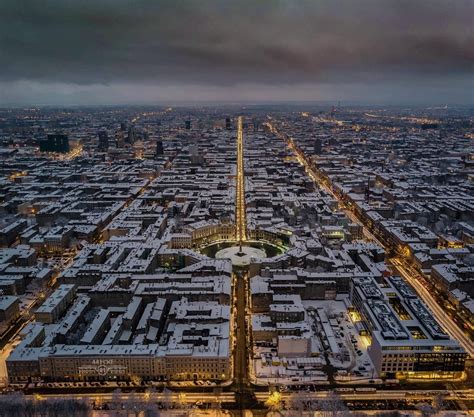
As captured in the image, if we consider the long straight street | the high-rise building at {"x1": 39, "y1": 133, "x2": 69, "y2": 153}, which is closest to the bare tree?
the long straight street

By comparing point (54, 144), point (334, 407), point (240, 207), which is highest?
point (54, 144)

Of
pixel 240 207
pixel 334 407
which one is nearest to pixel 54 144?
pixel 240 207

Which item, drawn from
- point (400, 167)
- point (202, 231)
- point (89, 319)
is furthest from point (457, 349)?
point (400, 167)

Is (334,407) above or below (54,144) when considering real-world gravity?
below

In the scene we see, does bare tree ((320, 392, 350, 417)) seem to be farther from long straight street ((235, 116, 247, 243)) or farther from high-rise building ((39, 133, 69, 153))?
high-rise building ((39, 133, 69, 153))

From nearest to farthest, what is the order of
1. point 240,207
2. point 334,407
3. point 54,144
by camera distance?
point 334,407
point 240,207
point 54,144

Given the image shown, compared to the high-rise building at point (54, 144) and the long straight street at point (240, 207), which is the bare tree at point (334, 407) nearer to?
the long straight street at point (240, 207)

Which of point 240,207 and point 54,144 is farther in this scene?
point 54,144

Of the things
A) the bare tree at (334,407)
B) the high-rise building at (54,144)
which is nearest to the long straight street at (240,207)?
the bare tree at (334,407)

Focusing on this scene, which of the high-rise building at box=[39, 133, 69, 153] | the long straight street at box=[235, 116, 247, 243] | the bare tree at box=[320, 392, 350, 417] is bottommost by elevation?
the long straight street at box=[235, 116, 247, 243]

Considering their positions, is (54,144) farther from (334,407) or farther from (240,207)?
(334,407)

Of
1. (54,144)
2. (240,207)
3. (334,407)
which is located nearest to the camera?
(334,407)
